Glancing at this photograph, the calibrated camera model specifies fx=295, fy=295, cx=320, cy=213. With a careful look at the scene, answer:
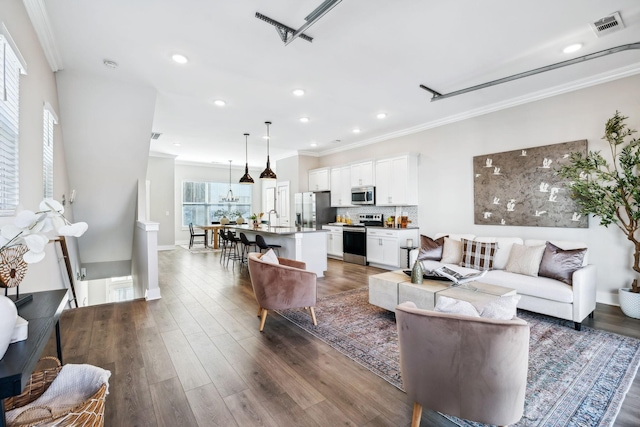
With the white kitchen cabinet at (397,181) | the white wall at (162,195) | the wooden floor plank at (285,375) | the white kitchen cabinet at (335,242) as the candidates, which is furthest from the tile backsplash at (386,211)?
the white wall at (162,195)

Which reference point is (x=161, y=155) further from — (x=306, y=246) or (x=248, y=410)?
(x=248, y=410)

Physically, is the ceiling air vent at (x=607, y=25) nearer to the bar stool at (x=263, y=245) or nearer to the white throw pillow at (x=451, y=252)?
the white throw pillow at (x=451, y=252)

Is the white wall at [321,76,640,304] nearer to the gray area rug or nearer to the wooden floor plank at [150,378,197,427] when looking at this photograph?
the gray area rug

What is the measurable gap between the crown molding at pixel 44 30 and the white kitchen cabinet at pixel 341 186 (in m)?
5.49

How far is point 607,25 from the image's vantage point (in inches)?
110

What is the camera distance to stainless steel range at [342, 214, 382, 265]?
6.66 metres

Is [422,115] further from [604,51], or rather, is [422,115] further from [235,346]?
[235,346]

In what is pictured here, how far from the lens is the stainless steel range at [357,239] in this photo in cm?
666

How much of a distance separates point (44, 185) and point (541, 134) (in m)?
6.45

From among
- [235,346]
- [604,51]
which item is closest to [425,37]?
[604,51]

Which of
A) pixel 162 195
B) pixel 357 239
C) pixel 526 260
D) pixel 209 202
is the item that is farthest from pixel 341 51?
pixel 209 202

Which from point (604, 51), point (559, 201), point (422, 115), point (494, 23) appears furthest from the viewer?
point (422, 115)

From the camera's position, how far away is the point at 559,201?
4.14 metres

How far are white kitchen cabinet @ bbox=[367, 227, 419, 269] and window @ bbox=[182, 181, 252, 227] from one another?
19.8 feet
